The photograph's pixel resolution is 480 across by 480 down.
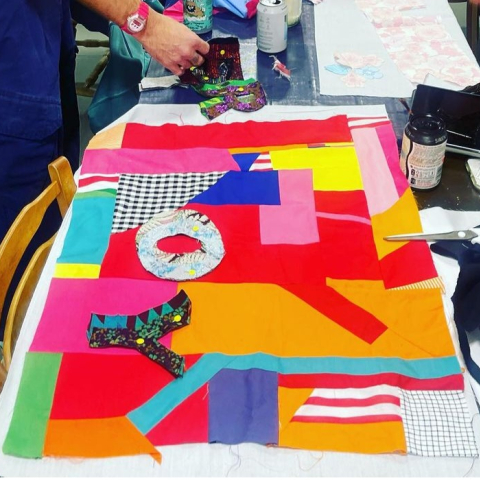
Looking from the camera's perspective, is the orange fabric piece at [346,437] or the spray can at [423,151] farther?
the spray can at [423,151]

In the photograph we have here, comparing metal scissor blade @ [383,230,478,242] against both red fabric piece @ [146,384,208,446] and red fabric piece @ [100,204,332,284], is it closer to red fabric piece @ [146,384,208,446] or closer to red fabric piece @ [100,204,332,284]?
red fabric piece @ [100,204,332,284]

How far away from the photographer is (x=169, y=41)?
1.21m

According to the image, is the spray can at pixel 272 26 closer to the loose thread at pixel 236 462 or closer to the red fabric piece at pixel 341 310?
the red fabric piece at pixel 341 310

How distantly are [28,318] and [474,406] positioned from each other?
59 cm

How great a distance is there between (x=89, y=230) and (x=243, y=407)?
1.30 ft

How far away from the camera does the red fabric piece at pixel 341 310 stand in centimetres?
78

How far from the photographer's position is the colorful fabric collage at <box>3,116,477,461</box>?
2.26 ft

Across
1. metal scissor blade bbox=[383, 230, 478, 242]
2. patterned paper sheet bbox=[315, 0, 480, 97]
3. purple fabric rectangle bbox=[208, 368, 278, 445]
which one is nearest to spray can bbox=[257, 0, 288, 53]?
patterned paper sheet bbox=[315, 0, 480, 97]

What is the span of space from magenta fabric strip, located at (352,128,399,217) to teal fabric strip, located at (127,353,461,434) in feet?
0.95

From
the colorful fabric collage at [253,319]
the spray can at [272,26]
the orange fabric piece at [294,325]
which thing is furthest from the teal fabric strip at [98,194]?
the spray can at [272,26]

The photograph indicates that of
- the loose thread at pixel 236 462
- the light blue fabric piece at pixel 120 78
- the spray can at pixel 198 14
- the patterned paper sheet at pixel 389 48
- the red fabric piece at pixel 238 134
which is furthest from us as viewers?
the light blue fabric piece at pixel 120 78

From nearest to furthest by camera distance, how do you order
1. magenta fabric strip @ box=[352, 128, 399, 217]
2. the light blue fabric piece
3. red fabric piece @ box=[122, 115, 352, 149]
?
1. magenta fabric strip @ box=[352, 128, 399, 217]
2. red fabric piece @ box=[122, 115, 352, 149]
3. the light blue fabric piece

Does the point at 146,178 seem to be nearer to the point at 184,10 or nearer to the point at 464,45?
the point at 184,10

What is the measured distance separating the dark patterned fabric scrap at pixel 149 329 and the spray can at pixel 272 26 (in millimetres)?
747
